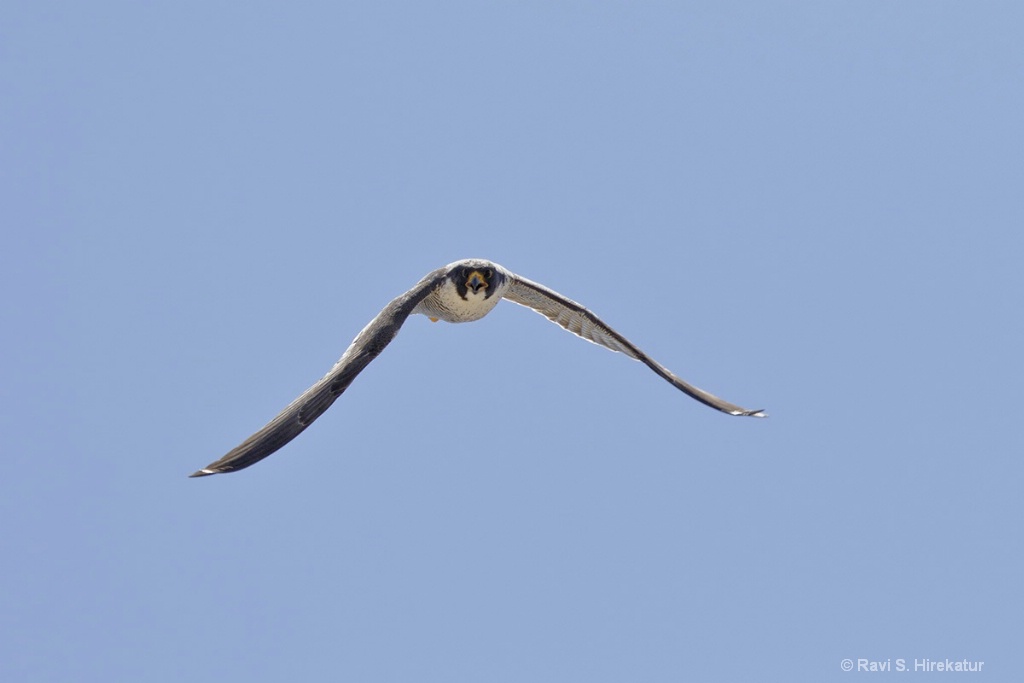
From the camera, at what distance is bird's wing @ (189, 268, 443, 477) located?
14711mm

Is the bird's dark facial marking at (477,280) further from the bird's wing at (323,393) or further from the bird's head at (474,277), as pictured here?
the bird's wing at (323,393)

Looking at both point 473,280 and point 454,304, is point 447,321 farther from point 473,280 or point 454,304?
point 473,280

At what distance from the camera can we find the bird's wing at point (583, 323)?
22.5 m

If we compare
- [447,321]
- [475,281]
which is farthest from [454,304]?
[447,321]

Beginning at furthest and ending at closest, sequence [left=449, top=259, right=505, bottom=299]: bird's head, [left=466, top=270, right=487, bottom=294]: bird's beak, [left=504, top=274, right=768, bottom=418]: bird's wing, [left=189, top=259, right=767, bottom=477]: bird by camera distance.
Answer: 1. [left=504, top=274, right=768, bottom=418]: bird's wing
2. [left=466, top=270, right=487, bottom=294]: bird's beak
3. [left=449, top=259, right=505, bottom=299]: bird's head
4. [left=189, top=259, right=767, bottom=477]: bird

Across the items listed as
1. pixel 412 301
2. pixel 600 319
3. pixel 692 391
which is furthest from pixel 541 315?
pixel 412 301

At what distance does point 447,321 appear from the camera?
21.1 metres

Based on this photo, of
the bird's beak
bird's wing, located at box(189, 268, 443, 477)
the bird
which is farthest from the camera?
the bird's beak

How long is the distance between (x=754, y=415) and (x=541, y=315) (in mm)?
4677

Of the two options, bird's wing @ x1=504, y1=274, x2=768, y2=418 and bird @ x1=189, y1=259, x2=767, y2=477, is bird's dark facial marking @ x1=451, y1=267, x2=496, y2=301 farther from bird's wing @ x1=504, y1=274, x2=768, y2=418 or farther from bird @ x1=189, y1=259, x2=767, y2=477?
bird's wing @ x1=504, y1=274, x2=768, y2=418

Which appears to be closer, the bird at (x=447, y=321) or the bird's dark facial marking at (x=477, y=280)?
the bird at (x=447, y=321)

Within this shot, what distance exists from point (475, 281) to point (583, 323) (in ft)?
13.2

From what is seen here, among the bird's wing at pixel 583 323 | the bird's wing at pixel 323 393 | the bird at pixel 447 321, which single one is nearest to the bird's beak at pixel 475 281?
the bird at pixel 447 321

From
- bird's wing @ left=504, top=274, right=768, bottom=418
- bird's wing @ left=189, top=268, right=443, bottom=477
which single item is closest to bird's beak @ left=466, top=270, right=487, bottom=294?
bird's wing @ left=189, top=268, right=443, bottom=477
